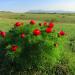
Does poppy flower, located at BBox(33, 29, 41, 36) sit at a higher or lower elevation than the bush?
higher

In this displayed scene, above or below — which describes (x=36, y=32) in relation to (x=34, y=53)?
above

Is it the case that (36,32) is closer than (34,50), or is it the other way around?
(36,32)

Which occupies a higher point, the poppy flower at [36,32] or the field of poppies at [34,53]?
the poppy flower at [36,32]

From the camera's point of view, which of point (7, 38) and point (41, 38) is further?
point (7, 38)

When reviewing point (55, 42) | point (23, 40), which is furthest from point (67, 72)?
point (23, 40)

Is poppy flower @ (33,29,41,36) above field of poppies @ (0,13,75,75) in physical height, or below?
above

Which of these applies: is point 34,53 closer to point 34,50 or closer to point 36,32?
point 34,50

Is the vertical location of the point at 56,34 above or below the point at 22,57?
above

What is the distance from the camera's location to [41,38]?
8125mm

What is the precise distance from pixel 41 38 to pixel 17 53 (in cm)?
73

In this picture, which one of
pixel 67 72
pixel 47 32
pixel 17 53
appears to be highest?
pixel 47 32

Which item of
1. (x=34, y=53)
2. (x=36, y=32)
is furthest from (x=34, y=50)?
(x=36, y=32)

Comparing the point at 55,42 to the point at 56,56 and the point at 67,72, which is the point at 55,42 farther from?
the point at 67,72

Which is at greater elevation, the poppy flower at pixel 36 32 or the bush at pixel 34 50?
the poppy flower at pixel 36 32
